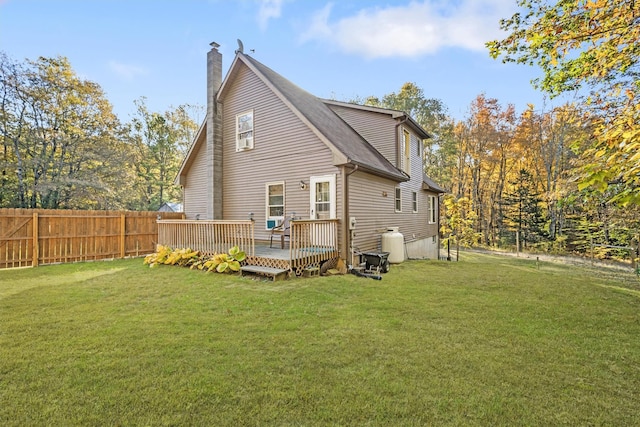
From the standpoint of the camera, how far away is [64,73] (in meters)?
16.7

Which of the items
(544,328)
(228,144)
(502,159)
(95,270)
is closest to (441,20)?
(228,144)

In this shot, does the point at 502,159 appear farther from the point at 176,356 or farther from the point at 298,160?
the point at 176,356

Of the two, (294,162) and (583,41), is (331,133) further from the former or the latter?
(583,41)

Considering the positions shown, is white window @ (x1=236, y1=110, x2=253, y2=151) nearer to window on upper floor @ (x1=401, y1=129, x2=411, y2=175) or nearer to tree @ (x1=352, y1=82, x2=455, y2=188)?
window on upper floor @ (x1=401, y1=129, x2=411, y2=175)

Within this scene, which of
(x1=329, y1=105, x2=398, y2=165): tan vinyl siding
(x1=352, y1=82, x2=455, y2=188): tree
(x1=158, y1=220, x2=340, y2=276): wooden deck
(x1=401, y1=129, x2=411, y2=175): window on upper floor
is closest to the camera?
(x1=158, y1=220, x2=340, y2=276): wooden deck

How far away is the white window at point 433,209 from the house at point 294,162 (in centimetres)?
283

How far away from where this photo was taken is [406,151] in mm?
12477

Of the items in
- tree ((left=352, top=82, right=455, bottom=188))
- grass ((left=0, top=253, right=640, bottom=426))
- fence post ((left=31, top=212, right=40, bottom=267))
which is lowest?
grass ((left=0, top=253, right=640, bottom=426))

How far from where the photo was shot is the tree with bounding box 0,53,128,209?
15695 mm

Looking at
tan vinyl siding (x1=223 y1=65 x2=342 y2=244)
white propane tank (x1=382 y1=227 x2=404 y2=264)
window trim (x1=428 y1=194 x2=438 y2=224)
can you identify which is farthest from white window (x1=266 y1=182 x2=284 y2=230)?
window trim (x1=428 y1=194 x2=438 y2=224)

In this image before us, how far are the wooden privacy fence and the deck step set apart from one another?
6367mm

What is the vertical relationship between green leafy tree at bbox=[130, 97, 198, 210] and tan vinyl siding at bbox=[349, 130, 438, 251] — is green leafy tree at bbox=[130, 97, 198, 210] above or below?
above

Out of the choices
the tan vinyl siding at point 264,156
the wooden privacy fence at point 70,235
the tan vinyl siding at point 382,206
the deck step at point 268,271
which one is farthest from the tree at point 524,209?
the wooden privacy fence at point 70,235

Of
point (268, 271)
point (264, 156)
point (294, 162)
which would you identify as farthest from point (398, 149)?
point (268, 271)
